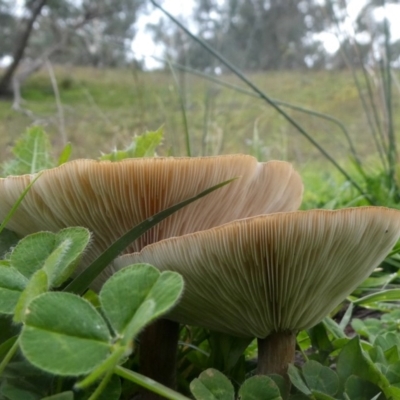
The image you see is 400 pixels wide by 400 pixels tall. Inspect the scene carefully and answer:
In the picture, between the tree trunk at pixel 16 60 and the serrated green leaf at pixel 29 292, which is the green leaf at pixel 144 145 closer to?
the serrated green leaf at pixel 29 292

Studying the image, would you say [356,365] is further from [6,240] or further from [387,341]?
[6,240]

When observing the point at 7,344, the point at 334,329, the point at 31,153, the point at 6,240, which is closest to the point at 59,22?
the point at 31,153

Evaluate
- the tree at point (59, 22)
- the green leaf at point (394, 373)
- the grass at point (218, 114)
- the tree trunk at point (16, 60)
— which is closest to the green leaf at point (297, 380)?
the green leaf at point (394, 373)

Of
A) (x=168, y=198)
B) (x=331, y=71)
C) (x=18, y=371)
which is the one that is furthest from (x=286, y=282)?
(x=331, y=71)

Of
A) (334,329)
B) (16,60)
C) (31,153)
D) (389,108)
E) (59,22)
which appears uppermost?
(59,22)

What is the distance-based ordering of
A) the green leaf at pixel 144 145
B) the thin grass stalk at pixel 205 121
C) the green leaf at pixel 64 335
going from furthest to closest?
the thin grass stalk at pixel 205 121 → the green leaf at pixel 144 145 → the green leaf at pixel 64 335

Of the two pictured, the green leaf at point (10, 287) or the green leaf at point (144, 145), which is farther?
the green leaf at point (144, 145)

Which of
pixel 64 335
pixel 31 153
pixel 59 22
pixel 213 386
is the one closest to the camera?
pixel 64 335

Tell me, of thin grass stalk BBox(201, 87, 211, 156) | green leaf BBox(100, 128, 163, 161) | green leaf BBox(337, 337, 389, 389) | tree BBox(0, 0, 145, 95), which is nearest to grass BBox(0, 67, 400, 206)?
thin grass stalk BBox(201, 87, 211, 156)

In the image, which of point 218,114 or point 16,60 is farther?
point 16,60
